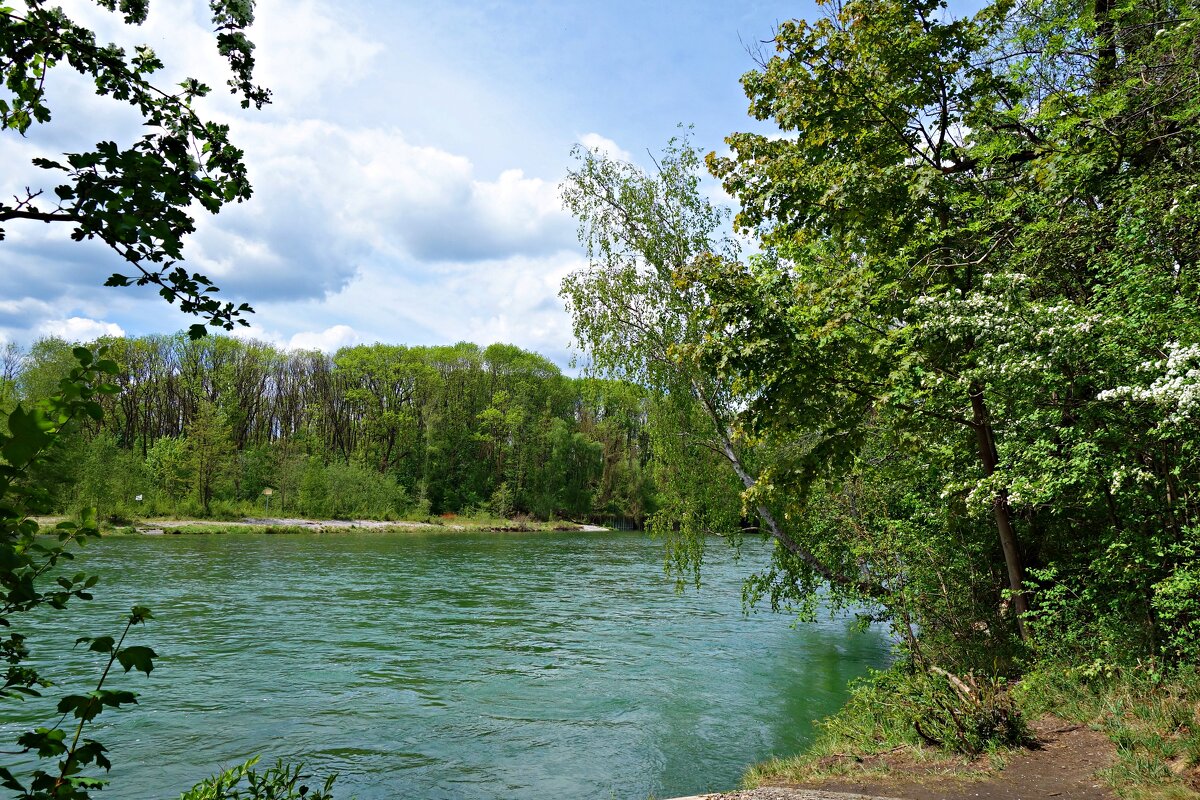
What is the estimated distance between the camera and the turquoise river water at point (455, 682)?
9.13 metres

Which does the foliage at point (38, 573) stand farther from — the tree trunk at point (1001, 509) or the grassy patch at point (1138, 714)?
the tree trunk at point (1001, 509)

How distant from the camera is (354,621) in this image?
18.5 m

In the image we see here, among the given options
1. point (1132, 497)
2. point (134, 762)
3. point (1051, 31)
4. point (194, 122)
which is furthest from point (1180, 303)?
point (134, 762)

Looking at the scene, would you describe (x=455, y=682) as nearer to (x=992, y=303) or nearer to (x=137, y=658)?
(x=992, y=303)

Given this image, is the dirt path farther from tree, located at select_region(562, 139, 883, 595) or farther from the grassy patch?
tree, located at select_region(562, 139, 883, 595)

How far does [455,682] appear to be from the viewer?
13.2m

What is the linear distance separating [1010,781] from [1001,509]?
3841mm

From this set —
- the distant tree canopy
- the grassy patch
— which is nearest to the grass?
the grassy patch

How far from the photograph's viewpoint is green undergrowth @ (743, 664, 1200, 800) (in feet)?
19.9

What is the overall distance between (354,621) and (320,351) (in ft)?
185

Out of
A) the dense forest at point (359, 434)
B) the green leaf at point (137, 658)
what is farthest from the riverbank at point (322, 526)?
the green leaf at point (137, 658)

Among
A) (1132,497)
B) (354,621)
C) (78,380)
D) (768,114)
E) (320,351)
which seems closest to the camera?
(78,380)

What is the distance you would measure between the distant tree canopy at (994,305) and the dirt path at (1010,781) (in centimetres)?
144

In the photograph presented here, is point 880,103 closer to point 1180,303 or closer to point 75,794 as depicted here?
point 1180,303
